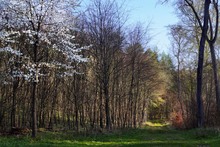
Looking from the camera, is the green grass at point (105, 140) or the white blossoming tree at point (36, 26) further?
the white blossoming tree at point (36, 26)

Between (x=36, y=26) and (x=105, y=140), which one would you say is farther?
(x=105, y=140)

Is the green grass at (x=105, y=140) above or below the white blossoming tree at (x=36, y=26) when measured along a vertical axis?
below

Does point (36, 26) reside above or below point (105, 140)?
above

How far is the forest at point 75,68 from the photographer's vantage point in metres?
14.5

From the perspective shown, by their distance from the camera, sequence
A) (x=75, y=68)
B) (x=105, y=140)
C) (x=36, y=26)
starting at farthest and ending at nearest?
(x=75, y=68)
(x=105, y=140)
(x=36, y=26)

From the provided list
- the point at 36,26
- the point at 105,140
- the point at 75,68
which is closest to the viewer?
the point at 36,26

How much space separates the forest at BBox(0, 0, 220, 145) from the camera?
14461 millimetres

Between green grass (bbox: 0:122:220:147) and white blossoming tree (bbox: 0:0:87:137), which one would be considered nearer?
green grass (bbox: 0:122:220:147)

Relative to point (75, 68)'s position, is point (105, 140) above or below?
below

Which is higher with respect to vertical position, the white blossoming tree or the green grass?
the white blossoming tree

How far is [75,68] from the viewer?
21.7 m

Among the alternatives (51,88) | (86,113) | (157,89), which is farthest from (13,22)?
(157,89)

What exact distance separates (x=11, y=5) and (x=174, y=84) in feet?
123

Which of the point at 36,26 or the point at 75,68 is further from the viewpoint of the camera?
the point at 75,68
